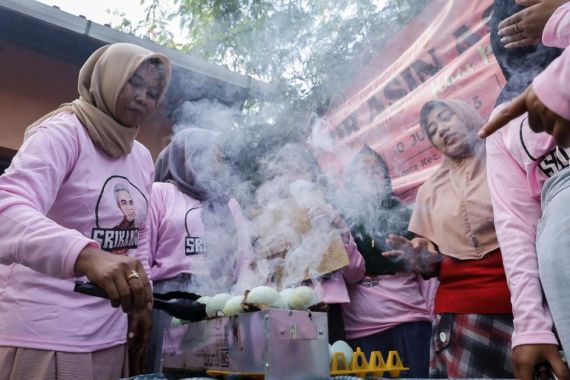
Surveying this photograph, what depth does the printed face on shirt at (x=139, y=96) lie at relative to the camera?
2.05 meters

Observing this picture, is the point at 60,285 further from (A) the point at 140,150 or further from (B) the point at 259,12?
(B) the point at 259,12

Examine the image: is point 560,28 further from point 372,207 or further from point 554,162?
point 372,207

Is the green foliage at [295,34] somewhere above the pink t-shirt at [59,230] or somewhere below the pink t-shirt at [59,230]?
above

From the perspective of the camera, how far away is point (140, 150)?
7.15 feet

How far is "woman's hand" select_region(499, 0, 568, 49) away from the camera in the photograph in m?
1.58

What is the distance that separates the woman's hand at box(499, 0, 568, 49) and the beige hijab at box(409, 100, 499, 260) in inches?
18.3

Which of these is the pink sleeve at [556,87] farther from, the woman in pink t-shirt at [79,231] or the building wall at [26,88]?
the building wall at [26,88]

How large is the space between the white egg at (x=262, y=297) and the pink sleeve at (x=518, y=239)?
2.45 ft

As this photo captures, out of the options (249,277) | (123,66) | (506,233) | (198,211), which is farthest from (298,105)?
(506,233)

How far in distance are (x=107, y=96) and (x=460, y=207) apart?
1.62 m

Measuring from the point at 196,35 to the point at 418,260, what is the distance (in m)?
3.42

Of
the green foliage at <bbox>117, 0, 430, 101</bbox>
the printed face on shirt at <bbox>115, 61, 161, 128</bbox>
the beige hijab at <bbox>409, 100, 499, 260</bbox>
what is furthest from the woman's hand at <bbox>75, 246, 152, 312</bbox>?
the green foliage at <bbox>117, 0, 430, 101</bbox>

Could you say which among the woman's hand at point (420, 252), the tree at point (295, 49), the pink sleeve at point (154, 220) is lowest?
the woman's hand at point (420, 252)

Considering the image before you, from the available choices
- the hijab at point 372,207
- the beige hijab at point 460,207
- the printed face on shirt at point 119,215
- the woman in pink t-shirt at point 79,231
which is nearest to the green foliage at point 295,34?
the hijab at point 372,207
